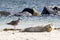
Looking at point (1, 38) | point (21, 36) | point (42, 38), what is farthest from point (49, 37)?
point (1, 38)

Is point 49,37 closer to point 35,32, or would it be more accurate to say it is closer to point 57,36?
point 57,36

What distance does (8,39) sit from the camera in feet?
35.4

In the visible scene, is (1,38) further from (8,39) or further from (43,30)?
(43,30)

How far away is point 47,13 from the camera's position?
2381cm

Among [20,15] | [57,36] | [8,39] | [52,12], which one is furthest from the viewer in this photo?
[52,12]

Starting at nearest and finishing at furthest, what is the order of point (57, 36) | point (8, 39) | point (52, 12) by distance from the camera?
point (8, 39), point (57, 36), point (52, 12)

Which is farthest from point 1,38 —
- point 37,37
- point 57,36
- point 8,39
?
point 57,36

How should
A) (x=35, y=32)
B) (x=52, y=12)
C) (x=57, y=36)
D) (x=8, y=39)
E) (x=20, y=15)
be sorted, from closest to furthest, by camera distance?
(x=8, y=39) < (x=57, y=36) < (x=35, y=32) < (x=20, y=15) < (x=52, y=12)

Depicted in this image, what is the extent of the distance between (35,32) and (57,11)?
11518mm

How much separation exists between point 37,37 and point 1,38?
4.36 feet

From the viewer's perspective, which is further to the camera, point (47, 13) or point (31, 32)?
point (47, 13)

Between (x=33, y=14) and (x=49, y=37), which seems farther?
(x=33, y=14)

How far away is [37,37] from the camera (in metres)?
11.3

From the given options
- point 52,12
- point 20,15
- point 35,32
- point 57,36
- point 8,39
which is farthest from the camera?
point 52,12
